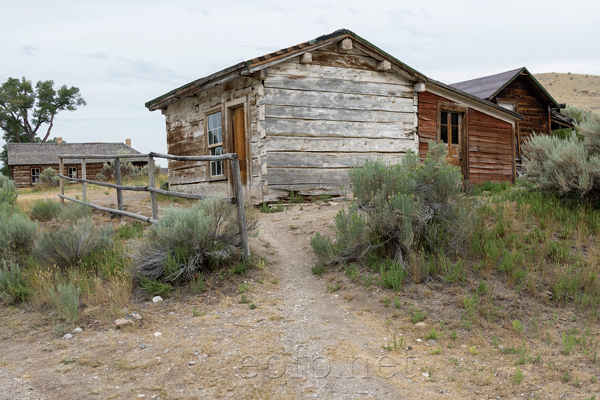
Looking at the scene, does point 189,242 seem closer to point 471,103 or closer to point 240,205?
point 240,205

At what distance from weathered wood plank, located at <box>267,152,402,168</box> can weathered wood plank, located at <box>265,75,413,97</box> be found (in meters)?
1.54

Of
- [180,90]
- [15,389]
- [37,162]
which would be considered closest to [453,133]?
[180,90]

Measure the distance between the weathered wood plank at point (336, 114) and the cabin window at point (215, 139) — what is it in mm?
1951

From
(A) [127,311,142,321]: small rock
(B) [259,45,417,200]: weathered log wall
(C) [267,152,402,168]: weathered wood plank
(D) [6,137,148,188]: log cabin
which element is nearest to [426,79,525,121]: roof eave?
(B) [259,45,417,200]: weathered log wall

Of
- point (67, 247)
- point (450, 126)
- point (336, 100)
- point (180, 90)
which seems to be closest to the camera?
point (67, 247)

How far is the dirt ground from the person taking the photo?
400cm

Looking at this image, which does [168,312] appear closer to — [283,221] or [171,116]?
[283,221]

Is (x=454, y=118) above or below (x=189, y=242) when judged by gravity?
above

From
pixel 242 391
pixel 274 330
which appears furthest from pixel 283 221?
pixel 242 391

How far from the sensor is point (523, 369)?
171 inches

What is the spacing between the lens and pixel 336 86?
38.9 ft

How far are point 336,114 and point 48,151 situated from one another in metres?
28.2

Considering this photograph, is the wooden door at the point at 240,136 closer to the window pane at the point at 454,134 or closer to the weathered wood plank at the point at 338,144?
the weathered wood plank at the point at 338,144

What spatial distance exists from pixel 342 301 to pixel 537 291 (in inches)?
93.6
